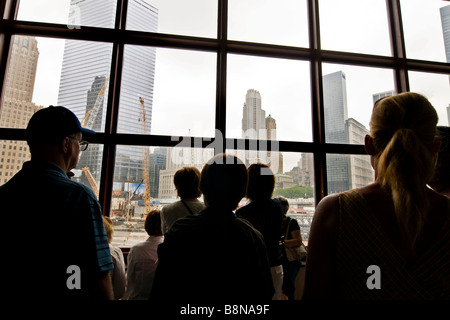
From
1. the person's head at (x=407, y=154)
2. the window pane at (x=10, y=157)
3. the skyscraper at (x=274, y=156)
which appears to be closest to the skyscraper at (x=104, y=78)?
the window pane at (x=10, y=157)

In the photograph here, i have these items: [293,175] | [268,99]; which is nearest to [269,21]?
[268,99]

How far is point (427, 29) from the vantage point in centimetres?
359

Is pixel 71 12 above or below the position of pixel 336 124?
above

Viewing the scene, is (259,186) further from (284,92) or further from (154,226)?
(284,92)

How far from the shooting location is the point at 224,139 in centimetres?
285

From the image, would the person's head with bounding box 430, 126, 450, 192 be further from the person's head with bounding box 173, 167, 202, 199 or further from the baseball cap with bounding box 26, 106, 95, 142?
the baseball cap with bounding box 26, 106, 95, 142

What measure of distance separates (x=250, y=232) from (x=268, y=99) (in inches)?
103

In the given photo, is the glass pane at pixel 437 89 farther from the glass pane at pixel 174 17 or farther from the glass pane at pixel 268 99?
the glass pane at pixel 174 17

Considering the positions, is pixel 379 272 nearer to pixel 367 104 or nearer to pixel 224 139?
pixel 224 139

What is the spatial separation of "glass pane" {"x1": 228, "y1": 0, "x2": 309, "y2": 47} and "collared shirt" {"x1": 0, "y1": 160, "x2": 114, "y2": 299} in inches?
117

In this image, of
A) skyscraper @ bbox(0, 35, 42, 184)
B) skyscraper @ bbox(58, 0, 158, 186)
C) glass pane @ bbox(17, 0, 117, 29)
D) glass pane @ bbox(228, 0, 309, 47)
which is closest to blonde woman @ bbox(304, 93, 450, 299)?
skyscraper @ bbox(58, 0, 158, 186)

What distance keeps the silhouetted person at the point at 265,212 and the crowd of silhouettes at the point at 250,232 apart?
61 centimetres

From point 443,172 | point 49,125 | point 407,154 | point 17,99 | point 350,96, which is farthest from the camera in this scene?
point 350,96
